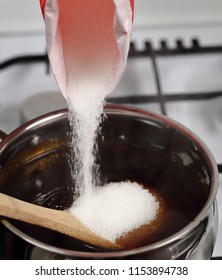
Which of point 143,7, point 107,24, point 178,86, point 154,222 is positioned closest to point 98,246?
point 154,222

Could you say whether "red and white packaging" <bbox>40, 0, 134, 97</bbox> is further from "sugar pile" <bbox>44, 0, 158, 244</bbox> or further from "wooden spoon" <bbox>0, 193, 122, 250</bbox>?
"wooden spoon" <bbox>0, 193, 122, 250</bbox>

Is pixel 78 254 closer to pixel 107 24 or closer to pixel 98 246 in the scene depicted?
pixel 98 246

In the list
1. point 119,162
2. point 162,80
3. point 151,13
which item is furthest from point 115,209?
point 151,13

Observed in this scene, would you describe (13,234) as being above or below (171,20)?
below

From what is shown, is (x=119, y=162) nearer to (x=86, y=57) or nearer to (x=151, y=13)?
(x=86, y=57)

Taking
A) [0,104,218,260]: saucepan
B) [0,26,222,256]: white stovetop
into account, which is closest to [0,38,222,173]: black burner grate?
[0,26,222,256]: white stovetop
